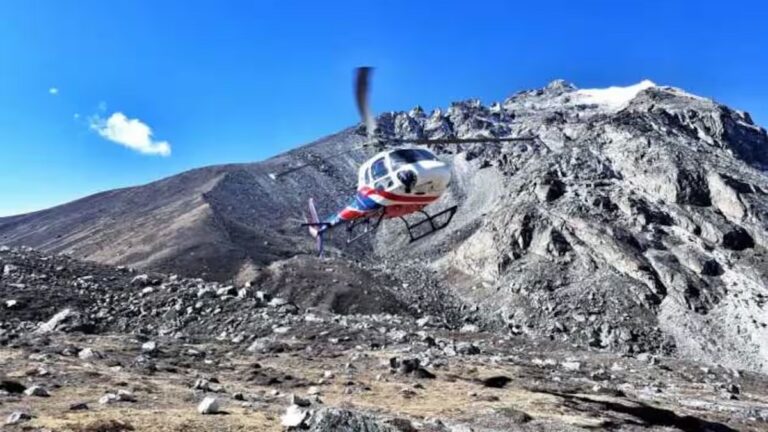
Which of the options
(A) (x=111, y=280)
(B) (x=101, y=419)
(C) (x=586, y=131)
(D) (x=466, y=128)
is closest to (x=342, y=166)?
(D) (x=466, y=128)

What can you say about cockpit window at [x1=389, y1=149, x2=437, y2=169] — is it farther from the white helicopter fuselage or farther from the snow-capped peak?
the snow-capped peak

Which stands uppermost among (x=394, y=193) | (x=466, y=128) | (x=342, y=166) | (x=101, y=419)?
(x=466, y=128)

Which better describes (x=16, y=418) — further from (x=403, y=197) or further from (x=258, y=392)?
(x=403, y=197)

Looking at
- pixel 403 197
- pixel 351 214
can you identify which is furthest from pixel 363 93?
pixel 351 214

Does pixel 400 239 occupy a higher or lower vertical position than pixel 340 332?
higher

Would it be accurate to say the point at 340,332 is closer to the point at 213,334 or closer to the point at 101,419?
the point at 213,334

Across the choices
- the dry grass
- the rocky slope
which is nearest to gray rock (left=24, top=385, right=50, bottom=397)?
the rocky slope
